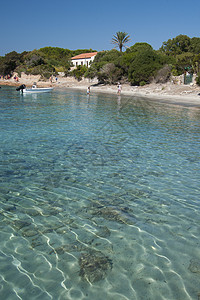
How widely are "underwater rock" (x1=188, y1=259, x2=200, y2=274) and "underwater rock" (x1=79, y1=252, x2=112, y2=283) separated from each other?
1.30 meters

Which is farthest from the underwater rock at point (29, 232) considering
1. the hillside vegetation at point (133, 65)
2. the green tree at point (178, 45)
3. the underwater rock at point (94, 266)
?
the green tree at point (178, 45)

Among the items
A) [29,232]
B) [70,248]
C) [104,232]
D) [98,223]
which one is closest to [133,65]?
[98,223]

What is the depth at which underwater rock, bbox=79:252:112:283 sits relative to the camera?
3.86m

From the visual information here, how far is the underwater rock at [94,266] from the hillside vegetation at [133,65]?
138 ft

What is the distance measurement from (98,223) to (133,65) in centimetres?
5633

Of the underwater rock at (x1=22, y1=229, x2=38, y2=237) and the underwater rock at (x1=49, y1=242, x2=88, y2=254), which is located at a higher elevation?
the underwater rock at (x1=22, y1=229, x2=38, y2=237)

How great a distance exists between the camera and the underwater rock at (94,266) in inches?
152

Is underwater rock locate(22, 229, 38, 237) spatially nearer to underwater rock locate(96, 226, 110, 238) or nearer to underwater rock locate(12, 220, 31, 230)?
underwater rock locate(12, 220, 31, 230)

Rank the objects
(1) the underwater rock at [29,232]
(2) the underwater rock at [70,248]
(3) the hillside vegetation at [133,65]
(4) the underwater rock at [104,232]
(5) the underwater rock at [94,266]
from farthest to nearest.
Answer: (3) the hillside vegetation at [133,65] < (4) the underwater rock at [104,232] < (1) the underwater rock at [29,232] < (2) the underwater rock at [70,248] < (5) the underwater rock at [94,266]

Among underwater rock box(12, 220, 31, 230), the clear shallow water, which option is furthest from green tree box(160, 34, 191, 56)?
underwater rock box(12, 220, 31, 230)

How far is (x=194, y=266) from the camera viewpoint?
417 cm

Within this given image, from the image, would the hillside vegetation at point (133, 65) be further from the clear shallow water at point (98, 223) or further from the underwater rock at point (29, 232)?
the underwater rock at point (29, 232)

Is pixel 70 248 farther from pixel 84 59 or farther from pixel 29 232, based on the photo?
pixel 84 59

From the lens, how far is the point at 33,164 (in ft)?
29.2
